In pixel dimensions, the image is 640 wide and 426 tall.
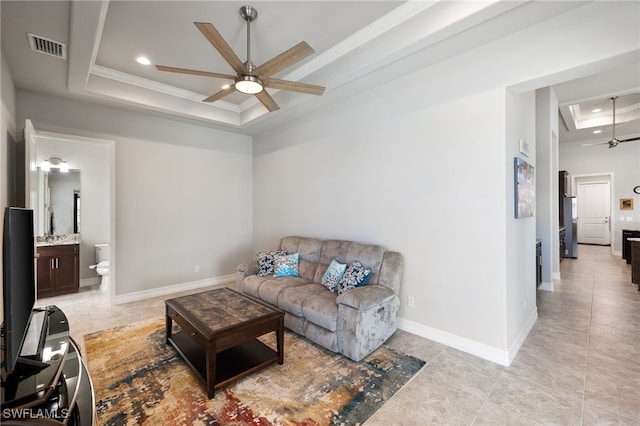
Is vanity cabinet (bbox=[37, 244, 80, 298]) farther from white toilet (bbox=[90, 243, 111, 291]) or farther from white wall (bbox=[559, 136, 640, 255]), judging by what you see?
white wall (bbox=[559, 136, 640, 255])

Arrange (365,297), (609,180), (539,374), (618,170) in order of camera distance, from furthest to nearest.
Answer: (609,180) → (618,170) → (365,297) → (539,374)

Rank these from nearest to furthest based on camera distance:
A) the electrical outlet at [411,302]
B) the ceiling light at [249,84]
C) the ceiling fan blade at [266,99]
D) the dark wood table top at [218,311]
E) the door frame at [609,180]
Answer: the dark wood table top at [218,311] → the ceiling light at [249,84] → the ceiling fan blade at [266,99] → the electrical outlet at [411,302] → the door frame at [609,180]

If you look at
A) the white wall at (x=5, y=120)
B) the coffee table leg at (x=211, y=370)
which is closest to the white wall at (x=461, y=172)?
the coffee table leg at (x=211, y=370)

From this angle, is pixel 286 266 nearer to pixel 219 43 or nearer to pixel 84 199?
pixel 219 43

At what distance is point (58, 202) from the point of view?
5.06 m

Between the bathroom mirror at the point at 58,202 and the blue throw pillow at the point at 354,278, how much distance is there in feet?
16.7

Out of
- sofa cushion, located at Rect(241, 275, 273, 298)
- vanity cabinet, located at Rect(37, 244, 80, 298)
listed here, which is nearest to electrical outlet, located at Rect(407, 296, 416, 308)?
sofa cushion, located at Rect(241, 275, 273, 298)

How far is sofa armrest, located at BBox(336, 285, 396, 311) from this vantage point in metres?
2.62

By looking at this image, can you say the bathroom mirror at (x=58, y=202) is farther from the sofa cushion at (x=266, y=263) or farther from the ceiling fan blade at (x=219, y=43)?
the ceiling fan blade at (x=219, y=43)

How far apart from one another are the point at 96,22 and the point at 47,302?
425 cm

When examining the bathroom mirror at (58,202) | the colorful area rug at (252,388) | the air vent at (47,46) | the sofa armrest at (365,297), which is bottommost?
the colorful area rug at (252,388)

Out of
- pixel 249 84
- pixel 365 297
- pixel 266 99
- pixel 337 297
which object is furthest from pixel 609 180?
pixel 249 84

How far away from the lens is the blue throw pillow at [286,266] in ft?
12.7

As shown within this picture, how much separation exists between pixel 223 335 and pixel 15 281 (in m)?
1.25
